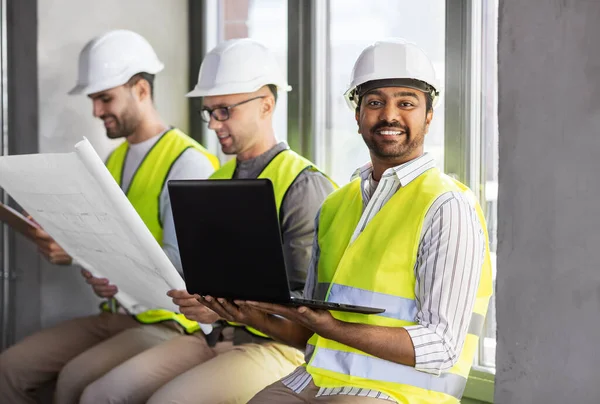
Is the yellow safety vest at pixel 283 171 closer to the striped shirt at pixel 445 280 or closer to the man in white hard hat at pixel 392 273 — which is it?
the man in white hard hat at pixel 392 273

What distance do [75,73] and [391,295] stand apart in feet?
7.07

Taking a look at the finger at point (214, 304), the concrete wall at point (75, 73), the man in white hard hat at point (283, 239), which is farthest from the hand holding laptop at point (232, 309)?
the concrete wall at point (75, 73)

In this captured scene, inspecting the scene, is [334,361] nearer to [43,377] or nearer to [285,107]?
[43,377]

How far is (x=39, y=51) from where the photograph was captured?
3.48m

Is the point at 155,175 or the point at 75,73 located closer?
the point at 155,175

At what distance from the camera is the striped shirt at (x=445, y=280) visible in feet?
5.87

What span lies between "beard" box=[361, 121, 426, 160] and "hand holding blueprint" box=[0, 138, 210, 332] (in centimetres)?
59

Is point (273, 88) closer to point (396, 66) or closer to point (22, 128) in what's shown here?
point (396, 66)

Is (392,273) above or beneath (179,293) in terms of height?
above

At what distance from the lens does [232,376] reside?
7.69 feet

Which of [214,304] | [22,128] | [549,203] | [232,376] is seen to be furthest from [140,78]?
[549,203]

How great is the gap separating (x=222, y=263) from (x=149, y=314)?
126 cm

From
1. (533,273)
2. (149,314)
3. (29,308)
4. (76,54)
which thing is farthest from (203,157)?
(533,273)

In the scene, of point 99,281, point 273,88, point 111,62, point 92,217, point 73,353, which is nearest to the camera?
point 92,217
